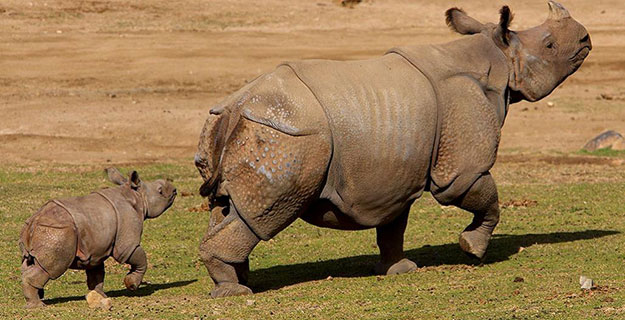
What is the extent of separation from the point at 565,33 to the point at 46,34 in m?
20.1

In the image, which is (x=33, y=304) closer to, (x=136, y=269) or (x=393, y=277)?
(x=136, y=269)

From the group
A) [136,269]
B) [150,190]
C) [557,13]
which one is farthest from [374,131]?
[557,13]

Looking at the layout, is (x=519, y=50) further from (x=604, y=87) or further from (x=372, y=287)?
(x=604, y=87)

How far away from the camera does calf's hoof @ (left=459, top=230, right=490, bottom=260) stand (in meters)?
11.5

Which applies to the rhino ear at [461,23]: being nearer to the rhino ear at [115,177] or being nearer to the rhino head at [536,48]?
the rhino head at [536,48]

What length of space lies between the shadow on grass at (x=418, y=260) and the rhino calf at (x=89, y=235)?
121 cm

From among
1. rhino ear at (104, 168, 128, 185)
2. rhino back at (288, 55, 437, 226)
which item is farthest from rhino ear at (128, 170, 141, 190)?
rhino back at (288, 55, 437, 226)

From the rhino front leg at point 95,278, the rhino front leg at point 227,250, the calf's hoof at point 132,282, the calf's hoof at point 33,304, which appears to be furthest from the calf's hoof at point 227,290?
the calf's hoof at point 33,304

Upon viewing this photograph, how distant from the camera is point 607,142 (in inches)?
826

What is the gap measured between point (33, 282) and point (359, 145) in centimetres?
295

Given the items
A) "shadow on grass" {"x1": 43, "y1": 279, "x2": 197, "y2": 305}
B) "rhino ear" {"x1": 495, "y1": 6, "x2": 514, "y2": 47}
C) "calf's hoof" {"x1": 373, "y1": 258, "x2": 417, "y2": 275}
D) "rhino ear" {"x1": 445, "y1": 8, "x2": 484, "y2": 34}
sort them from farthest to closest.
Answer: "rhino ear" {"x1": 445, "y1": 8, "x2": 484, "y2": 34}, "calf's hoof" {"x1": 373, "y1": 258, "x2": 417, "y2": 275}, "rhino ear" {"x1": 495, "y1": 6, "x2": 514, "y2": 47}, "shadow on grass" {"x1": 43, "y1": 279, "x2": 197, "y2": 305}

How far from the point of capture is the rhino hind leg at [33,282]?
10266 mm

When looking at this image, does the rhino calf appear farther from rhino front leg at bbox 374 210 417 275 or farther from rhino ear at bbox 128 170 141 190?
rhino front leg at bbox 374 210 417 275

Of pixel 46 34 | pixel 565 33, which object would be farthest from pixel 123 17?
pixel 565 33
